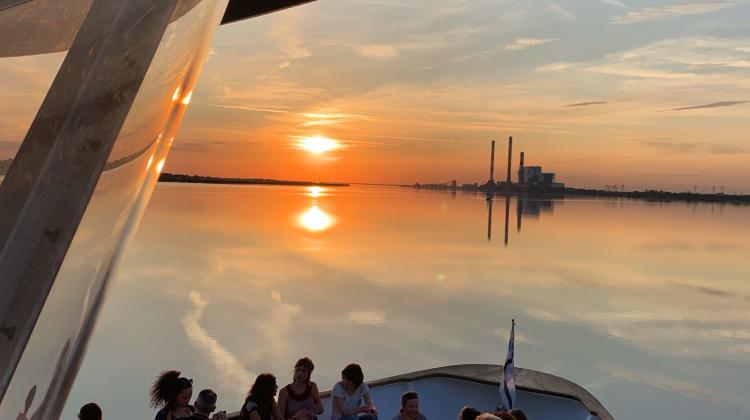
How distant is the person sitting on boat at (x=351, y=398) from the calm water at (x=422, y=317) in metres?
5.00

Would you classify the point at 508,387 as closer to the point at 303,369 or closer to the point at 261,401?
the point at 303,369

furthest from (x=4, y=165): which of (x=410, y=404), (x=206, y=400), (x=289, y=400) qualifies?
(x=289, y=400)

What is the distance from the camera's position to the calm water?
15117 millimetres

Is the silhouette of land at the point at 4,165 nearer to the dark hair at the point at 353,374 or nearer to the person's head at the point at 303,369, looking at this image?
the person's head at the point at 303,369

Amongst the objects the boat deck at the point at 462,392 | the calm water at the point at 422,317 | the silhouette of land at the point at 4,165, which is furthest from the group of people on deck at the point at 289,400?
the calm water at the point at 422,317

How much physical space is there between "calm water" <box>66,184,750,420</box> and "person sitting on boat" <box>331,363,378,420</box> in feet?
16.4

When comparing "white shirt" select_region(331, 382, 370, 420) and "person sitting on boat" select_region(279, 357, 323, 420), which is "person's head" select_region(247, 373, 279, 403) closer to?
"person sitting on boat" select_region(279, 357, 323, 420)

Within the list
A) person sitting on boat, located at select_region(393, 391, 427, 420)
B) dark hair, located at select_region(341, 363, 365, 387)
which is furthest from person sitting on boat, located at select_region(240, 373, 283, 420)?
person sitting on boat, located at select_region(393, 391, 427, 420)

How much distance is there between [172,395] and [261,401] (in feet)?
2.23

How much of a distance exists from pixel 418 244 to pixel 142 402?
32768mm

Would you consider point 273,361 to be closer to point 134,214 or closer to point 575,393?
point 575,393

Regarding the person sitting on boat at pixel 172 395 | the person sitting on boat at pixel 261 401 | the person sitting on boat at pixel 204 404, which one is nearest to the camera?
the person sitting on boat at pixel 204 404

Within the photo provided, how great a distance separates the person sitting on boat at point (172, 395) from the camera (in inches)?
133

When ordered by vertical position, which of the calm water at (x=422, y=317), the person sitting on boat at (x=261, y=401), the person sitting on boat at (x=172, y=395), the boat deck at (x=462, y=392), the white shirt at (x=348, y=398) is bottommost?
the calm water at (x=422, y=317)
